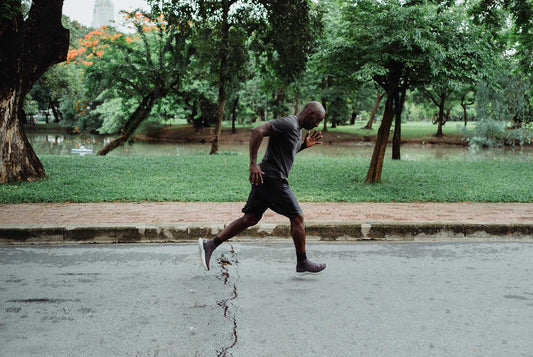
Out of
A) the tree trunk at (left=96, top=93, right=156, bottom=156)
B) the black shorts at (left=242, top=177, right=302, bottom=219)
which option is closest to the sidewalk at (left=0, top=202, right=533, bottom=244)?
the black shorts at (left=242, top=177, right=302, bottom=219)

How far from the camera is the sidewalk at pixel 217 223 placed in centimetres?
619

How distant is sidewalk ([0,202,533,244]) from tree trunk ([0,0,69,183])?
283 centimetres

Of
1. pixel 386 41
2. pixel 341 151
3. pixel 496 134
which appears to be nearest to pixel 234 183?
pixel 386 41

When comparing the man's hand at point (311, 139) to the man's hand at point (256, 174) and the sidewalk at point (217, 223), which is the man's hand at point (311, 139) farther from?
the sidewalk at point (217, 223)

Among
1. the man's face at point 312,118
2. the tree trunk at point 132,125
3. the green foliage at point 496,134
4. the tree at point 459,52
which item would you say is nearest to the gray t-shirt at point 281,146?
the man's face at point 312,118

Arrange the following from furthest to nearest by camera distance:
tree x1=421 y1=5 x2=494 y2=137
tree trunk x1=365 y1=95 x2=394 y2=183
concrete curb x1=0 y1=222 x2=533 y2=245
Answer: tree trunk x1=365 y1=95 x2=394 y2=183, tree x1=421 y1=5 x2=494 y2=137, concrete curb x1=0 y1=222 x2=533 y2=245

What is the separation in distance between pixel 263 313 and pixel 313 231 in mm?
2888

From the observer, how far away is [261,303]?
3.94 metres

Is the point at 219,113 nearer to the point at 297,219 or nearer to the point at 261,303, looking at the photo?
the point at 297,219

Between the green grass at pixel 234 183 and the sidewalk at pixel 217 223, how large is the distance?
94cm

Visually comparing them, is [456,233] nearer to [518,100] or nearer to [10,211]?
[10,211]

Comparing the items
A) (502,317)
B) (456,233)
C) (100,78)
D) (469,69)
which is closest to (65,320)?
(502,317)

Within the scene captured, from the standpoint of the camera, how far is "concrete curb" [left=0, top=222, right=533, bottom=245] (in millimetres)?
6129

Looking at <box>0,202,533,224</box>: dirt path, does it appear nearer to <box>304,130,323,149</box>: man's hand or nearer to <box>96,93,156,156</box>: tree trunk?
<box>304,130,323,149</box>: man's hand
